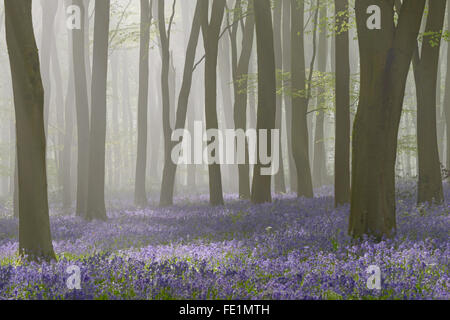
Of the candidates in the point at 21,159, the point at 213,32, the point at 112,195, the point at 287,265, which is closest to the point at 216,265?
the point at 287,265

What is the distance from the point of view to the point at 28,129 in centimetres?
736

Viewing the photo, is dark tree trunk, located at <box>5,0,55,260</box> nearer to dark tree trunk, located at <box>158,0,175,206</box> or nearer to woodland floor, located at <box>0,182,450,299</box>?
woodland floor, located at <box>0,182,450,299</box>

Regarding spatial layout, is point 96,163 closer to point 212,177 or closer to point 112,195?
point 212,177

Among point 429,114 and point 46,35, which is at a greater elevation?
point 46,35

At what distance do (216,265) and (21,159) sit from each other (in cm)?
341

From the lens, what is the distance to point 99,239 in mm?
10555

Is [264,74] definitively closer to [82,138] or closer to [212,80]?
[212,80]

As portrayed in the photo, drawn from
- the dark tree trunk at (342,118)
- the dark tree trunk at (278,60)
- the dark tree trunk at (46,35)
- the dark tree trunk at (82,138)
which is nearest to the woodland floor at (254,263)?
the dark tree trunk at (342,118)

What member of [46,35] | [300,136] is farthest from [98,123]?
[46,35]

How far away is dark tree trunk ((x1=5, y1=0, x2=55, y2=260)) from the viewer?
7270mm

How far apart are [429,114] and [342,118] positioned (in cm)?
216

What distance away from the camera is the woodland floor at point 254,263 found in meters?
5.07

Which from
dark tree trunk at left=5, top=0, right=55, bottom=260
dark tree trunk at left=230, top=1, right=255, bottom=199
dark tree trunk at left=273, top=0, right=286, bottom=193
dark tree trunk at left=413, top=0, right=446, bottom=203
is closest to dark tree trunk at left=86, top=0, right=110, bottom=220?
dark tree trunk at left=230, top=1, right=255, bottom=199
